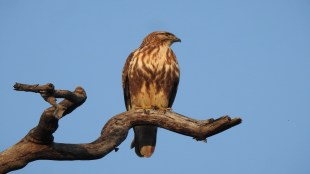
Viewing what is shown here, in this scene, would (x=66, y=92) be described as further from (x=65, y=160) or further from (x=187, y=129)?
(x=187, y=129)

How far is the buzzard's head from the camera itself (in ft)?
32.0

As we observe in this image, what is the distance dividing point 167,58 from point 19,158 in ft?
13.4

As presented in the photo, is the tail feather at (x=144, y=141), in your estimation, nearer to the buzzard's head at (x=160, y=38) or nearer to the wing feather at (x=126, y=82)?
the wing feather at (x=126, y=82)

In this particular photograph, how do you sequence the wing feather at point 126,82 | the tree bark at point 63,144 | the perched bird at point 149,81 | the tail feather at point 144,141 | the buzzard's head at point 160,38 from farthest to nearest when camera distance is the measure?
the buzzard's head at point 160,38 < the wing feather at point 126,82 < the tail feather at point 144,141 < the perched bird at point 149,81 < the tree bark at point 63,144

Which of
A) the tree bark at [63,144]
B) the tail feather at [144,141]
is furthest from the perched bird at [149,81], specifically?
the tree bark at [63,144]

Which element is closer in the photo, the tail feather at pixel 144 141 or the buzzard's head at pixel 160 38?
the tail feather at pixel 144 141

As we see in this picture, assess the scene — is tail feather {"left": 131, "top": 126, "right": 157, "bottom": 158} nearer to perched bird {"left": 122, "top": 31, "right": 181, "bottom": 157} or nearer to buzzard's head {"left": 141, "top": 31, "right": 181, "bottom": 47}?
perched bird {"left": 122, "top": 31, "right": 181, "bottom": 157}

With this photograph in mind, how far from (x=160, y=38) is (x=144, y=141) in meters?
2.02

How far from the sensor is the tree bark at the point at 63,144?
5.60 meters

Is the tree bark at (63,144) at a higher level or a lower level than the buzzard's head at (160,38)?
lower

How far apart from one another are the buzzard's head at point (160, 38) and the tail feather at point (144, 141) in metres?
1.68

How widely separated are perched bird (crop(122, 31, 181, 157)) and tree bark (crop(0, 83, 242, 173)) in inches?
65.9

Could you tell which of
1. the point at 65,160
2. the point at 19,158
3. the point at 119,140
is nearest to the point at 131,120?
the point at 119,140

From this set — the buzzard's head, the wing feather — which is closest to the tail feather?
the wing feather
